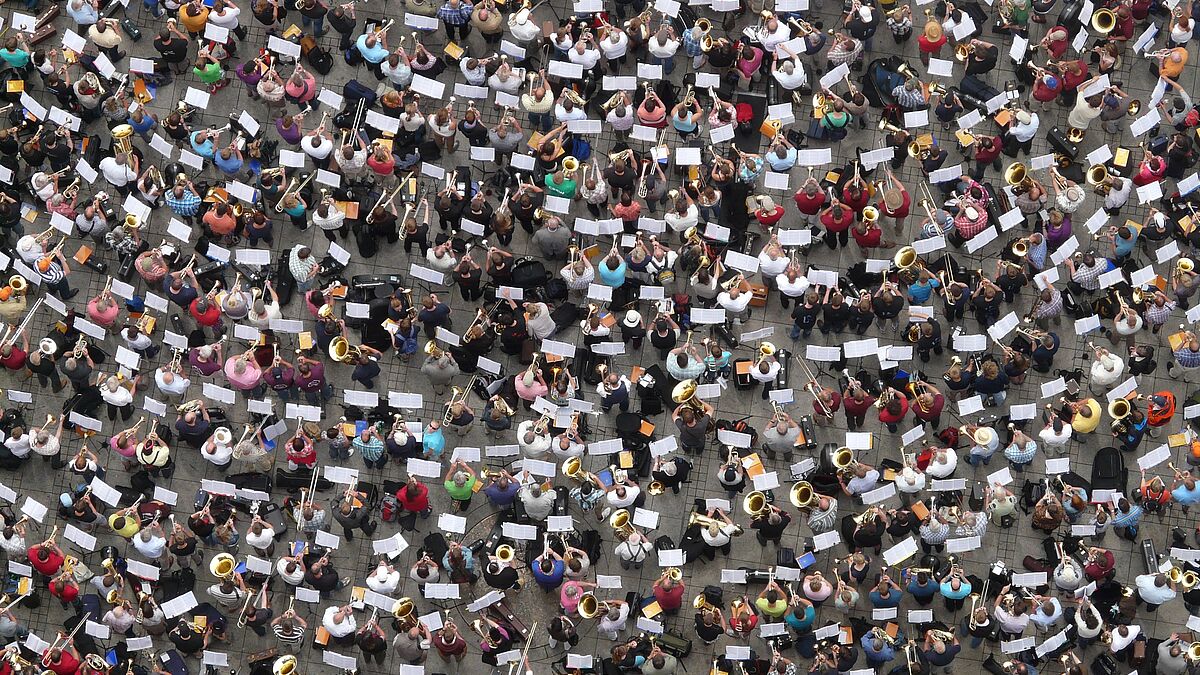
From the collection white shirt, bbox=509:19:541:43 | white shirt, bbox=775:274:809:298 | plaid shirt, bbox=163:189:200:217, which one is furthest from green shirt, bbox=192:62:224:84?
white shirt, bbox=775:274:809:298

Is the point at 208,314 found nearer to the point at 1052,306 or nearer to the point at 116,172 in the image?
the point at 116,172

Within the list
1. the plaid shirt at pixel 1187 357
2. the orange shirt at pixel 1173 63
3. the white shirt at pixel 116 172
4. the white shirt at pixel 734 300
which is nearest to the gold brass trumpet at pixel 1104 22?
the orange shirt at pixel 1173 63

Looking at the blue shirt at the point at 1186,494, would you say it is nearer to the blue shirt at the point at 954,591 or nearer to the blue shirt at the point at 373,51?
the blue shirt at the point at 954,591

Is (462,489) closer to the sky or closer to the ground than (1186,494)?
closer to the ground

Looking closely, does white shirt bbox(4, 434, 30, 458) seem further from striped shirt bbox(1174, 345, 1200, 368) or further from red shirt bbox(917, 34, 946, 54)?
striped shirt bbox(1174, 345, 1200, 368)

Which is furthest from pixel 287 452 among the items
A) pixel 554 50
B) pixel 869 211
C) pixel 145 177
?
pixel 869 211

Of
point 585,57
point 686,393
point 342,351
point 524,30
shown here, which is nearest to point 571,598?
point 686,393

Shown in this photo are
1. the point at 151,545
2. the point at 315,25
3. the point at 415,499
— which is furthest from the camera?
the point at 315,25
